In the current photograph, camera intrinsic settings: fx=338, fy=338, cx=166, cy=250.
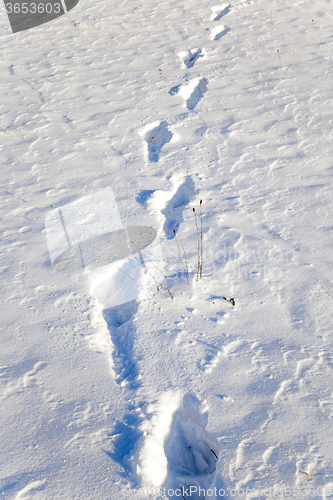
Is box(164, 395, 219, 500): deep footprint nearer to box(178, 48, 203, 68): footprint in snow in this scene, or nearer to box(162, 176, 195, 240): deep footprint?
box(162, 176, 195, 240): deep footprint

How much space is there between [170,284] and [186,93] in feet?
9.98

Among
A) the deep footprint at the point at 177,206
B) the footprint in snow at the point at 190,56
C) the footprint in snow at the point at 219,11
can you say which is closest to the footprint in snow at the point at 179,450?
the deep footprint at the point at 177,206

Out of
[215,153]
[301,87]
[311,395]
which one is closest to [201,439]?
[311,395]

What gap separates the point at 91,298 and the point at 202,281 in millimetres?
761

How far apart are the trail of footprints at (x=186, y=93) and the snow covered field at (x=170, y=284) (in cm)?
3

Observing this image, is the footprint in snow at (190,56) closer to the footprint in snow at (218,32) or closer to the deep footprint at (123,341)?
the footprint in snow at (218,32)

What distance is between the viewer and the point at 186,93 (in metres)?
4.34

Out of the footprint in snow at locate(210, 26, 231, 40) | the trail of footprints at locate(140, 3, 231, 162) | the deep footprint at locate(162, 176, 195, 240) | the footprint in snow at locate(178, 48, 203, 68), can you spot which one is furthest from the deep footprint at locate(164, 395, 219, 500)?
the footprint in snow at locate(210, 26, 231, 40)

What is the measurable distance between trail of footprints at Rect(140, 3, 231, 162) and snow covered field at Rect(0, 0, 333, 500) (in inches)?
1.1

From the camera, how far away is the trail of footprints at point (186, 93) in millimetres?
3633

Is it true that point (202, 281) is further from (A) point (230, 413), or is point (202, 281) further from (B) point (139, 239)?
(A) point (230, 413)

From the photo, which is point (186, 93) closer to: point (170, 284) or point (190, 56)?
point (190, 56)

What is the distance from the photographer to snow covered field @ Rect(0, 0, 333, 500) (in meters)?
1.59

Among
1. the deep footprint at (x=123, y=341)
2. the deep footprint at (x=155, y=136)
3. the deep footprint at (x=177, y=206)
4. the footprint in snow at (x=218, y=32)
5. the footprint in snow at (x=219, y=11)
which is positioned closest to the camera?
the deep footprint at (x=123, y=341)
